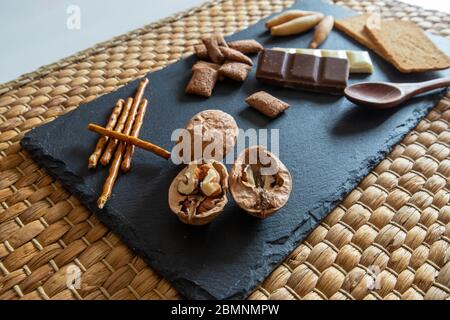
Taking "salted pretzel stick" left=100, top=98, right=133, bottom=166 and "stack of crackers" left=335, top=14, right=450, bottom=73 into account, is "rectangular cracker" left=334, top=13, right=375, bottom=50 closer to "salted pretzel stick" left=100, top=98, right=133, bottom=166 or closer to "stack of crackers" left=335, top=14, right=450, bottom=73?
"stack of crackers" left=335, top=14, right=450, bottom=73

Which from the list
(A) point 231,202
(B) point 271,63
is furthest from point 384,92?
(A) point 231,202

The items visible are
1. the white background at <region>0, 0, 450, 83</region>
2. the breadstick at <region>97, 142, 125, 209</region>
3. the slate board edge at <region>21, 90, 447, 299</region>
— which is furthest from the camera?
the white background at <region>0, 0, 450, 83</region>

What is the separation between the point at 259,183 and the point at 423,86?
0.64 m

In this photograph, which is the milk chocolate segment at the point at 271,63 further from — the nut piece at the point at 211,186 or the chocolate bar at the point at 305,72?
the nut piece at the point at 211,186

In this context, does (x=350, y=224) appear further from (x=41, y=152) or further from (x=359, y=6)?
(x=359, y=6)

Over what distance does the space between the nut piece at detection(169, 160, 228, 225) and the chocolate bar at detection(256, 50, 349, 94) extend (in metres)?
0.47

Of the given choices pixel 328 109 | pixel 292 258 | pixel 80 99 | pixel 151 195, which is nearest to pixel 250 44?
pixel 328 109

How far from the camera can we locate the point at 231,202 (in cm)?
99

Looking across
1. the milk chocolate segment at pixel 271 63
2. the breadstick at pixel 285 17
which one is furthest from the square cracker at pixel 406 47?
the milk chocolate segment at pixel 271 63

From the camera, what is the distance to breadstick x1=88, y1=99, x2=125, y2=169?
1068 mm

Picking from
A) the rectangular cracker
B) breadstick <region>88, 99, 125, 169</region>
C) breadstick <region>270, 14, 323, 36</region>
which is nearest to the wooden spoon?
the rectangular cracker

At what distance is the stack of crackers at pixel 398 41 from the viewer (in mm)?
1368

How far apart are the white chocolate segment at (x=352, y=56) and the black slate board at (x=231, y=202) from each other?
0.10 ft

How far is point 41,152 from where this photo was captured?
112 cm
